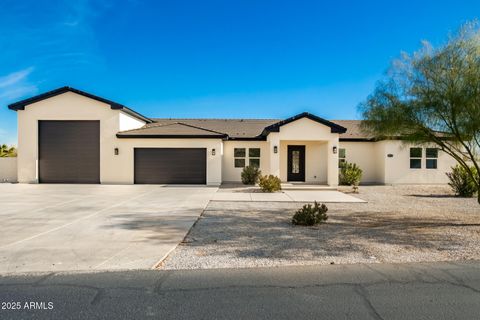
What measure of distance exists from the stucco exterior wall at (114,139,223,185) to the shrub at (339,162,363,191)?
26.2ft

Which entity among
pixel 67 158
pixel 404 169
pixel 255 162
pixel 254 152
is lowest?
pixel 404 169

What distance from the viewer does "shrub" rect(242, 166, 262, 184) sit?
64.6 ft

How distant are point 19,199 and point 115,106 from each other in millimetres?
9187

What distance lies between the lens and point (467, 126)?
306 inches

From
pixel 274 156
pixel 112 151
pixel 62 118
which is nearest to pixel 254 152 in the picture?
pixel 274 156

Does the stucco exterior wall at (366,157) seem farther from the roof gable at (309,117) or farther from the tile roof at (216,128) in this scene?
the roof gable at (309,117)

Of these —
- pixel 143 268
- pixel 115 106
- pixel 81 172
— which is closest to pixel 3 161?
pixel 81 172

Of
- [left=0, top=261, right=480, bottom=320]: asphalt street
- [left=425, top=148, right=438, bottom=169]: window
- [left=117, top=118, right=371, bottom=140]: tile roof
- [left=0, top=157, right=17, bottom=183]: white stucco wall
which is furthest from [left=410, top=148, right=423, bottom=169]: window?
[left=0, top=157, right=17, bottom=183]: white stucco wall

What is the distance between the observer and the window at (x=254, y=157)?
21484 mm

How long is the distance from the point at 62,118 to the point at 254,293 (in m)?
20.7

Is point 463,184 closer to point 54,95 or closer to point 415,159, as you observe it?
point 415,159

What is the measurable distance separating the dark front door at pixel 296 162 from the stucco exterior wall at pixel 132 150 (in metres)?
5.12

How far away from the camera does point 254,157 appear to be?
2152 centimetres

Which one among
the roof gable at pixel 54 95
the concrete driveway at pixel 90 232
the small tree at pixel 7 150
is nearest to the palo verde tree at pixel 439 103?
the concrete driveway at pixel 90 232
